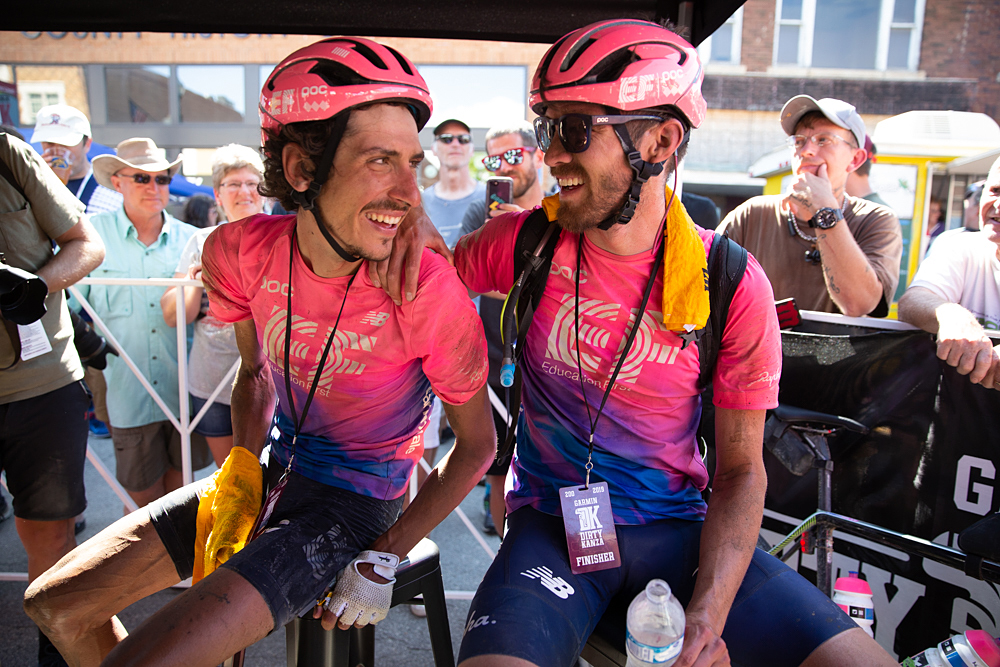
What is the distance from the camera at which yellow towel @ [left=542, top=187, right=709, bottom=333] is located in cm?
198

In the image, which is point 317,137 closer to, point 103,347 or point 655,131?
point 655,131

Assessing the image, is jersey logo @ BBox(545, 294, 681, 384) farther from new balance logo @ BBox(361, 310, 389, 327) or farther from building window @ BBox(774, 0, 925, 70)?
building window @ BBox(774, 0, 925, 70)

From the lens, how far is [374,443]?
7.34 ft

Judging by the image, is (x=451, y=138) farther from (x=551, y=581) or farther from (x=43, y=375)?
(x=551, y=581)

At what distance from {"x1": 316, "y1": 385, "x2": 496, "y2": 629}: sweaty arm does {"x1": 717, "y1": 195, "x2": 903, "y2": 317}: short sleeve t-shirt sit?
2.03m

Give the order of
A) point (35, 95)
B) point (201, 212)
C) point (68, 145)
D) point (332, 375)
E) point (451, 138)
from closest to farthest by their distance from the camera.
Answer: point (332, 375) < point (68, 145) < point (451, 138) < point (201, 212) < point (35, 95)

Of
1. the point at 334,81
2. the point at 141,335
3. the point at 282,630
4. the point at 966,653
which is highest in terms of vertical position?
the point at 334,81

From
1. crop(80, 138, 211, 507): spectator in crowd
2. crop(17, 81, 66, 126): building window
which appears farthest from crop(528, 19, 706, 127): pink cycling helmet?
crop(17, 81, 66, 126): building window

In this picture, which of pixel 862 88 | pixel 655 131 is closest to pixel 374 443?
pixel 655 131

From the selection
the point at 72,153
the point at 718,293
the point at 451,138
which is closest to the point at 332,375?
the point at 718,293

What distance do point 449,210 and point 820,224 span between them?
325 cm

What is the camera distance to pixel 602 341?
2.11 m

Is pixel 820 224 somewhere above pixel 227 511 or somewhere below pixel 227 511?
above

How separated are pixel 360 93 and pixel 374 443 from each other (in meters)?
1.19
